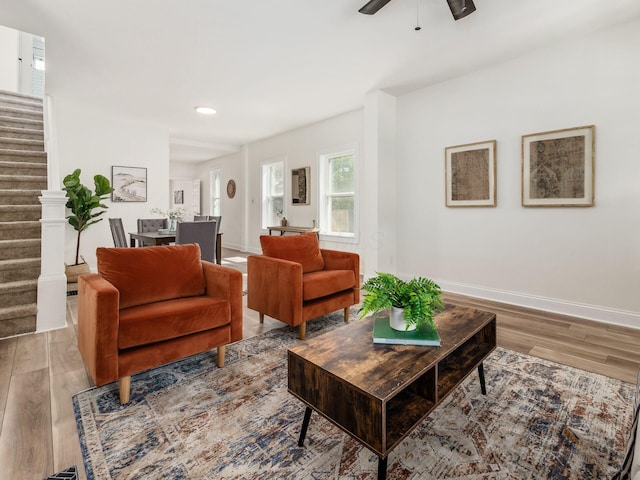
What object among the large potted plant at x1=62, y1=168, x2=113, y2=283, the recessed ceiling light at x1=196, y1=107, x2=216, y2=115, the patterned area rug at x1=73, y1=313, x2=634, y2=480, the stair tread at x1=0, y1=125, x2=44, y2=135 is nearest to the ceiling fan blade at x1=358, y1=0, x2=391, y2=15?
the patterned area rug at x1=73, y1=313, x2=634, y2=480

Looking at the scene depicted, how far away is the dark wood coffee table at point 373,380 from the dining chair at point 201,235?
294 centimetres

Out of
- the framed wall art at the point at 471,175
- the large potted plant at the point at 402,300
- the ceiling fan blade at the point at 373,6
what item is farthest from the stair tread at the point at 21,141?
the framed wall art at the point at 471,175

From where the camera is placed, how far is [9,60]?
6.08m

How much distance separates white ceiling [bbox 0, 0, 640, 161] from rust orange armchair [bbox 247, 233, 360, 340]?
77.4 inches

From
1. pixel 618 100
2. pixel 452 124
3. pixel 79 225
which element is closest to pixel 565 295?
pixel 618 100

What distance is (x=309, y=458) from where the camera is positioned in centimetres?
142

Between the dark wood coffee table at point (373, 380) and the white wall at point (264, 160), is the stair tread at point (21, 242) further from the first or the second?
the white wall at point (264, 160)

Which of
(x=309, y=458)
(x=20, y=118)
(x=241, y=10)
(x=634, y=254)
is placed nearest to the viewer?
(x=309, y=458)

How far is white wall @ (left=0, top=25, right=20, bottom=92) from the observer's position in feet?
19.4

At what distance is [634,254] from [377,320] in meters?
2.80

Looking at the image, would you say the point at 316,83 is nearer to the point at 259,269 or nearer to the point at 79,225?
the point at 259,269

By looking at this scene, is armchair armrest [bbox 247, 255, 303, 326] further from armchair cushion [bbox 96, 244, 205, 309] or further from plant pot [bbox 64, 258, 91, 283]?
plant pot [bbox 64, 258, 91, 283]

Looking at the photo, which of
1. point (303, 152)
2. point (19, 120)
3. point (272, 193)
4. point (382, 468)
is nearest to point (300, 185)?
point (303, 152)

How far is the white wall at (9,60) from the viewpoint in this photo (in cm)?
593
